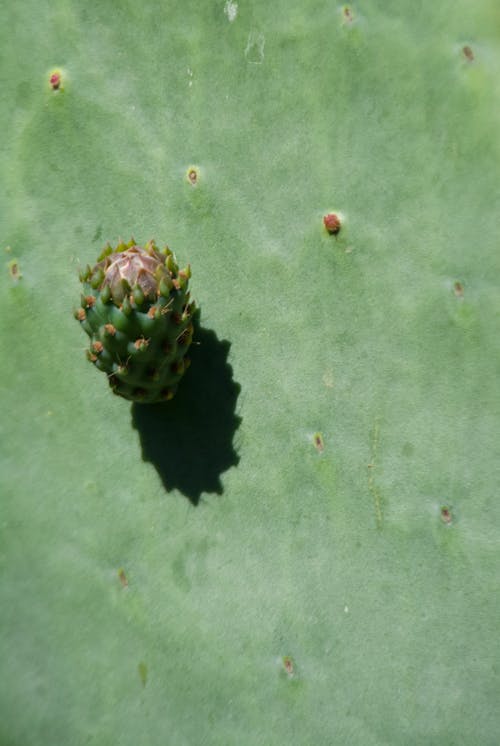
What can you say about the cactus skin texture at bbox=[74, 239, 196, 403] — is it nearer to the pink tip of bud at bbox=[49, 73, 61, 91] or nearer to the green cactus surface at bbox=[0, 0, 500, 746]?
the green cactus surface at bbox=[0, 0, 500, 746]

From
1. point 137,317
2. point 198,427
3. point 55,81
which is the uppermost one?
point 55,81

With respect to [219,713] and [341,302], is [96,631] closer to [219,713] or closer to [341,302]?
[219,713]

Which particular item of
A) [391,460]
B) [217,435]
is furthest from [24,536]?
[391,460]

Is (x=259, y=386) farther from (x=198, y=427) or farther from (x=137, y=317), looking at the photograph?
(x=137, y=317)

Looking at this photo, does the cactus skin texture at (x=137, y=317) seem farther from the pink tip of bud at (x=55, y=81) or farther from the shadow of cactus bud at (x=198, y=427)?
the pink tip of bud at (x=55, y=81)

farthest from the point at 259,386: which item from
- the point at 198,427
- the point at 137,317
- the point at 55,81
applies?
the point at 55,81
